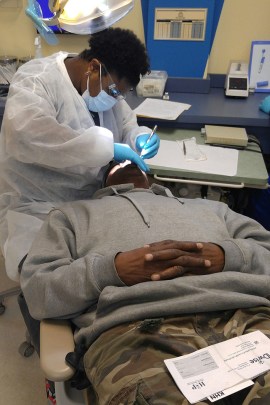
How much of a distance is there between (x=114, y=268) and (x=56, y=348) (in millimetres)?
239

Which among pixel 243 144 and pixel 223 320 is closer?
Answer: pixel 223 320

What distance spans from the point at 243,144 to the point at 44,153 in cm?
101

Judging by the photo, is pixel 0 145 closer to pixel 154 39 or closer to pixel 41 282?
pixel 41 282

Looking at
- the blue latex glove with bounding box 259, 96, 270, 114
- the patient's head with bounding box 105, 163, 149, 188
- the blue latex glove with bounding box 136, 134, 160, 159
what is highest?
the blue latex glove with bounding box 259, 96, 270, 114

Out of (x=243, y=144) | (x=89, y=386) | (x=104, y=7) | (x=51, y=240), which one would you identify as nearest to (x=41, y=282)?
(x=51, y=240)

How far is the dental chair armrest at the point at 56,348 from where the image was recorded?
0.85m

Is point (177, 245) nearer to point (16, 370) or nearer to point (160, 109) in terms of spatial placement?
point (16, 370)

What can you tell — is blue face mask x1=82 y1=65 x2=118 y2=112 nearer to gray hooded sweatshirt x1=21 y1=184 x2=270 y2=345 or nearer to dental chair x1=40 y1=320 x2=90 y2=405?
gray hooded sweatshirt x1=21 y1=184 x2=270 y2=345

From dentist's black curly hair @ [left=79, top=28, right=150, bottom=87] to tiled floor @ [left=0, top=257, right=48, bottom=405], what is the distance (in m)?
1.28

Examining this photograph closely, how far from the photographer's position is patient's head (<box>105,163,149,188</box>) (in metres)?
1.54

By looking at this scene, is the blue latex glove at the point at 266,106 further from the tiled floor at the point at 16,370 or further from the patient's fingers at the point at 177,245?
the tiled floor at the point at 16,370

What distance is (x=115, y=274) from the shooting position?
981mm

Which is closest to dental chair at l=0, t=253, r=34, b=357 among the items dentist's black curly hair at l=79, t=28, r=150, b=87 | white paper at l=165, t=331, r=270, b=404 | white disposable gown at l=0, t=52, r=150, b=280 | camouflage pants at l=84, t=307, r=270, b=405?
white disposable gown at l=0, t=52, r=150, b=280

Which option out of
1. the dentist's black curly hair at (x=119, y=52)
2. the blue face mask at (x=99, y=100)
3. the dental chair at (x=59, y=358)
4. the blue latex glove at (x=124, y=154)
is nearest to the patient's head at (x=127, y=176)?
the blue latex glove at (x=124, y=154)
